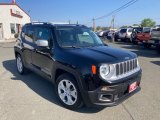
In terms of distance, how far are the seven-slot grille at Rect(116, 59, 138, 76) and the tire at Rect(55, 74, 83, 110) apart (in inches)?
37.1

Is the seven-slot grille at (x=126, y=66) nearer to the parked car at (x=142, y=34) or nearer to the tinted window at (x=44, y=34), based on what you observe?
the tinted window at (x=44, y=34)

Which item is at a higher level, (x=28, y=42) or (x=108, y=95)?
(x=28, y=42)

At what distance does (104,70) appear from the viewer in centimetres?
395

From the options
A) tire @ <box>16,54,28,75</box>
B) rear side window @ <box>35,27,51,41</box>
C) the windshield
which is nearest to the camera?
the windshield

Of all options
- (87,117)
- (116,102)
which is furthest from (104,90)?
(87,117)

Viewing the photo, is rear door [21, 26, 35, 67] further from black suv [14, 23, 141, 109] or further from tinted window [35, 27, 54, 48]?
tinted window [35, 27, 54, 48]

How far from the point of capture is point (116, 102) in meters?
4.03

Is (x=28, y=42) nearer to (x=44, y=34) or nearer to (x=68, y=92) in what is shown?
(x=44, y=34)

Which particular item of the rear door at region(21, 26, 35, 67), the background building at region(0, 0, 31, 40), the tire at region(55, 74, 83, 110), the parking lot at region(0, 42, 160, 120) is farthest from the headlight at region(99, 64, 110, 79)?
the background building at region(0, 0, 31, 40)

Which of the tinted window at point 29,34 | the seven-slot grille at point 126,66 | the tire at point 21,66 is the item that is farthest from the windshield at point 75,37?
the tire at point 21,66

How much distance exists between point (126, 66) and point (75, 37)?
164cm

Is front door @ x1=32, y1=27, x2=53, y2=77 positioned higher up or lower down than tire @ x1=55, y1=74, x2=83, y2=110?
higher up

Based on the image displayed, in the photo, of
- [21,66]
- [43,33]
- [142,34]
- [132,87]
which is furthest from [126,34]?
[132,87]

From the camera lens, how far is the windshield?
16.5ft
